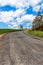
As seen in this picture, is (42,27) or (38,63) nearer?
(38,63)

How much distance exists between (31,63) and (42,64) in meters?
0.63

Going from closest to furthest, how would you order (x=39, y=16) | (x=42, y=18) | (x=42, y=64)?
(x=42, y=64) → (x=42, y=18) → (x=39, y=16)

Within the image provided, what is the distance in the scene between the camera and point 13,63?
10805mm

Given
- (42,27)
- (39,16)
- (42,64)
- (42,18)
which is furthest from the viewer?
(39,16)

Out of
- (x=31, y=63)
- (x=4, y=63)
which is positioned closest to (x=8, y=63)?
(x=4, y=63)

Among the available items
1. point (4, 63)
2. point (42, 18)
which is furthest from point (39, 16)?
point (4, 63)

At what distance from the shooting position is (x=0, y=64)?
35.5 feet

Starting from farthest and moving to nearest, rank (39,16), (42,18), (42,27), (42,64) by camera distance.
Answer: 1. (39,16)
2. (42,18)
3. (42,27)
4. (42,64)

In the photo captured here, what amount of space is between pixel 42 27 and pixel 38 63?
7686 centimetres

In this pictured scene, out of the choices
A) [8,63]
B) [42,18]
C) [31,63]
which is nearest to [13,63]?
[8,63]

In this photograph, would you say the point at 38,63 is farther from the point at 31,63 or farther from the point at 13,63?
the point at 13,63

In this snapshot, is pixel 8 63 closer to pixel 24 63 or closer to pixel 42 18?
pixel 24 63

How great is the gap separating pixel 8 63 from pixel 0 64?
451 millimetres

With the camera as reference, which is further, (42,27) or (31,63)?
(42,27)
